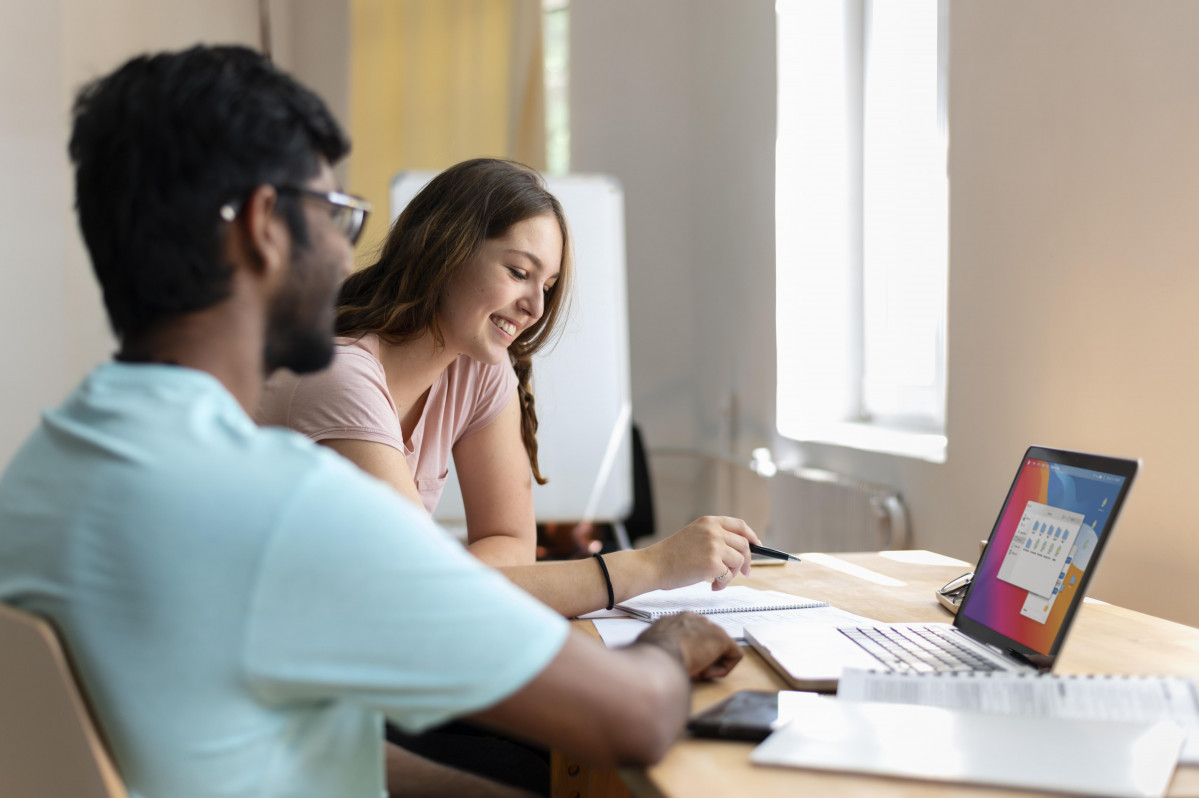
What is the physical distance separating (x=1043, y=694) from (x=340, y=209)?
73 cm

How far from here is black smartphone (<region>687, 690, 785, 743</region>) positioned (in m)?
0.82

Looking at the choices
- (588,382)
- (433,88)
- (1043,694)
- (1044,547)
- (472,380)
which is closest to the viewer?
(1043,694)

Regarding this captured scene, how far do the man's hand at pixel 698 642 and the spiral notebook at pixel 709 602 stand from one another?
0.25 metres

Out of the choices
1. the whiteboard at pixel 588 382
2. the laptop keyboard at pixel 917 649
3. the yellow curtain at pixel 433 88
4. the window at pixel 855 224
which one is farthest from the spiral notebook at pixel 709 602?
the yellow curtain at pixel 433 88

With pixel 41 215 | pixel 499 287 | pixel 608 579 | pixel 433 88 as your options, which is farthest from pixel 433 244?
pixel 433 88

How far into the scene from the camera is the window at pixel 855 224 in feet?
8.87

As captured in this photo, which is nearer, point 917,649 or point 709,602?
point 917,649

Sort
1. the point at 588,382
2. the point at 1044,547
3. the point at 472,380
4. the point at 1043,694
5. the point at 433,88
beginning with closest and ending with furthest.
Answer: the point at 1043,694
the point at 1044,547
the point at 472,380
the point at 588,382
the point at 433,88

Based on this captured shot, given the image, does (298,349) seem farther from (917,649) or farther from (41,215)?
(41,215)

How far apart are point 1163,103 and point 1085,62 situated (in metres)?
0.23

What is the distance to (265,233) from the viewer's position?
0.75 meters

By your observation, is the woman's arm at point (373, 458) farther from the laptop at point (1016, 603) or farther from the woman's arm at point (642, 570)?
the laptop at point (1016, 603)

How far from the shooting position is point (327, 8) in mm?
4453

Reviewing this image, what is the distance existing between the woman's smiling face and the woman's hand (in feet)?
1.61
